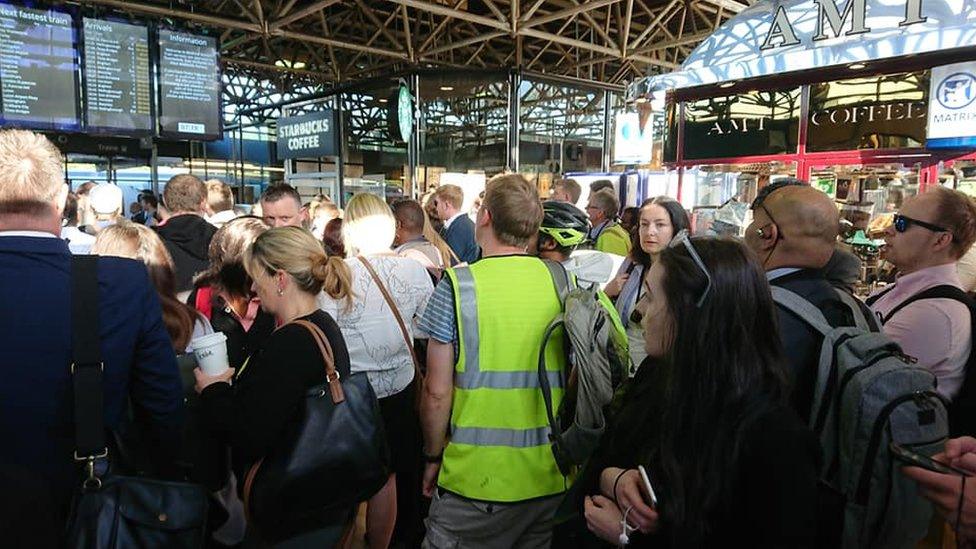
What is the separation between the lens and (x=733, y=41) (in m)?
7.26

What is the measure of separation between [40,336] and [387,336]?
4.01 feet

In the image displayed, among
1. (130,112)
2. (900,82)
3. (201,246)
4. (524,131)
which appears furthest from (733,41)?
(130,112)

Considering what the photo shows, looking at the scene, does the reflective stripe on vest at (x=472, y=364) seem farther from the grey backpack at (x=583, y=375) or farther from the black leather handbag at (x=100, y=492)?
the black leather handbag at (x=100, y=492)

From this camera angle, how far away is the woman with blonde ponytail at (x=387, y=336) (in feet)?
7.75

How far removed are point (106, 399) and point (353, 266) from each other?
111 centimetres

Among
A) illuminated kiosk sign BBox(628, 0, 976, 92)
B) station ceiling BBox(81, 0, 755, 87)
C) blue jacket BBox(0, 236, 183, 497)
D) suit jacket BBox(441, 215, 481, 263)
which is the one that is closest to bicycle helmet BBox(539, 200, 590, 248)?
blue jacket BBox(0, 236, 183, 497)

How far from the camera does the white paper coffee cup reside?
1639 millimetres

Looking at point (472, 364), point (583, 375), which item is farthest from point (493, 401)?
point (583, 375)

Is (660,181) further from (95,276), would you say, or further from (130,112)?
(95,276)

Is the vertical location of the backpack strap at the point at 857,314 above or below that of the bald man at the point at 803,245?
below

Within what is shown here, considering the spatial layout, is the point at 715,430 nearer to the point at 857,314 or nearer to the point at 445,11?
the point at 857,314

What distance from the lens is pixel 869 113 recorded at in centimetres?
620

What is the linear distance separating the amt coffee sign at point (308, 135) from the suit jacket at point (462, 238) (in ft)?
20.4

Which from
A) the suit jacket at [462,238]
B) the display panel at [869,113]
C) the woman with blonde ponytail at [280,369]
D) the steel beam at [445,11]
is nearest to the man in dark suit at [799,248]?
the woman with blonde ponytail at [280,369]
